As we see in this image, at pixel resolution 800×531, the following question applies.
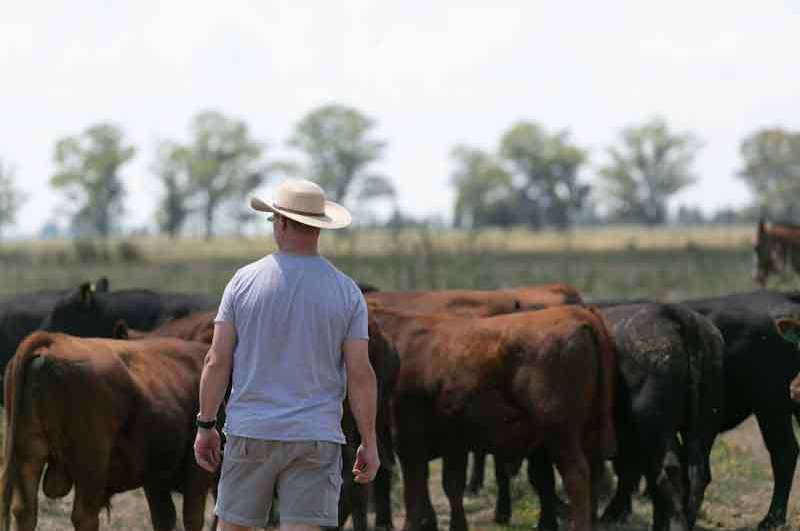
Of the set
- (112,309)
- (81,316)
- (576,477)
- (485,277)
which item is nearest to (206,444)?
(576,477)

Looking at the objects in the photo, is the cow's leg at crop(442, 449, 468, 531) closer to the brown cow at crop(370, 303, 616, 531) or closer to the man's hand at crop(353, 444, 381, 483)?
the brown cow at crop(370, 303, 616, 531)

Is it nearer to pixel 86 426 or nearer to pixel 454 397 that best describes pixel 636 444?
pixel 454 397

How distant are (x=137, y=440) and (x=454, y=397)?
Result: 256 cm

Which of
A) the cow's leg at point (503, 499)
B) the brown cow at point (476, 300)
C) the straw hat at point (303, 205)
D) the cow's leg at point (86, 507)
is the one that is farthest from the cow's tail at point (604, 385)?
the straw hat at point (303, 205)

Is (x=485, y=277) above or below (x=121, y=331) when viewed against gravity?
below

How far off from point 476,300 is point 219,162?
103401 millimetres

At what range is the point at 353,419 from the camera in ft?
31.5

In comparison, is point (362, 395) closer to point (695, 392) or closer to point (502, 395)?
point (502, 395)

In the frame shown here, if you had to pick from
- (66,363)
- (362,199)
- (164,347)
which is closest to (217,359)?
(66,363)

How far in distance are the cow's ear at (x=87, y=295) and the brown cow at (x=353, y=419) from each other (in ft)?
8.08

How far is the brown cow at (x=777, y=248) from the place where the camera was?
21453 millimetres

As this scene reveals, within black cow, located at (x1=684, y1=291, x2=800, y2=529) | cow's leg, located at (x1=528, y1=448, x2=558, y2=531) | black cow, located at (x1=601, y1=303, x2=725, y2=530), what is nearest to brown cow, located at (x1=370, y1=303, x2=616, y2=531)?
black cow, located at (x1=601, y1=303, x2=725, y2=530)

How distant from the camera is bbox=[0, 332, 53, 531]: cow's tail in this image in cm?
801

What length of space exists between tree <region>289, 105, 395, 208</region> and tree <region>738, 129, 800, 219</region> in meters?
33.0
